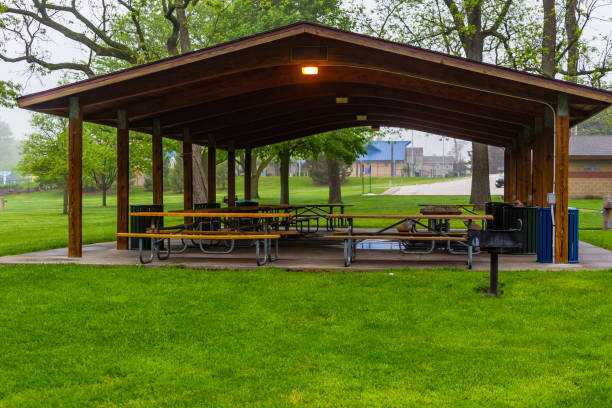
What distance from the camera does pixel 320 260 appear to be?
9359 mm

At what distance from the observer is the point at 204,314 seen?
19.3 feet

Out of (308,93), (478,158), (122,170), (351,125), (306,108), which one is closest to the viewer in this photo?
(122,170)

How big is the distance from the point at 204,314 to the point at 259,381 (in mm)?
2051

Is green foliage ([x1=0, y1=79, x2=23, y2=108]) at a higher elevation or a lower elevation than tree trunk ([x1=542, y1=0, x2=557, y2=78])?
lower

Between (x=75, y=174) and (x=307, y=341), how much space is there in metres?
6.48

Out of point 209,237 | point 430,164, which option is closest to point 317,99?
point 209,237

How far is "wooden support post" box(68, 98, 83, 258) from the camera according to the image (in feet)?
31.9

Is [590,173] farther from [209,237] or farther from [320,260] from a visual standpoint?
[209,237]

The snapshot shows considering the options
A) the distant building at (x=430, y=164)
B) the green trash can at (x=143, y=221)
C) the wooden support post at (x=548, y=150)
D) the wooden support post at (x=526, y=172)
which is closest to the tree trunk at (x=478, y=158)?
the wooden support post at (x=526, y=172)

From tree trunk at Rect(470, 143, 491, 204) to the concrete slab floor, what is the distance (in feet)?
49.8

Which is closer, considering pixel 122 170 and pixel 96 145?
pixel 122 170

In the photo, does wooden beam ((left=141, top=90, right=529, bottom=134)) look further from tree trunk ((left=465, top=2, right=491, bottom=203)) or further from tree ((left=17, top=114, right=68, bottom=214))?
tree ((left=17, top=114, right=68, bottom=214))

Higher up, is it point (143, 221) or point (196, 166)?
point (196, 166)

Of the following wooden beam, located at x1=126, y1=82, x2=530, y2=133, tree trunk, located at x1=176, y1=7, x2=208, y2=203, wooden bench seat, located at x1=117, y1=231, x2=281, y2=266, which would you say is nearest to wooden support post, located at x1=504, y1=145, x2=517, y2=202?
wooden beam, located at x1=126, y1=82, x2=530, y2=133
